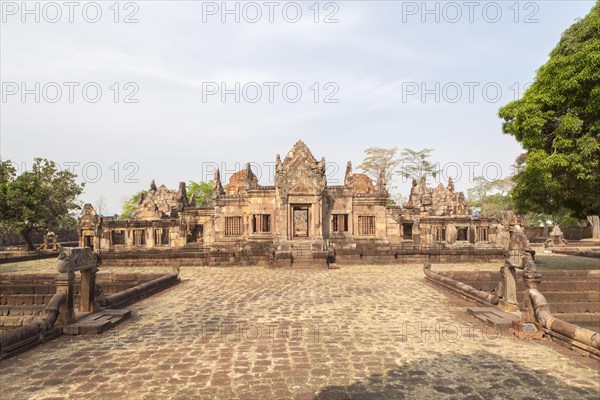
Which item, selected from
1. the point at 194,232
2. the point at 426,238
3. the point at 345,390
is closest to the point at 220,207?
the point at 194,232

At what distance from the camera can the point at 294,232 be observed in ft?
83.3

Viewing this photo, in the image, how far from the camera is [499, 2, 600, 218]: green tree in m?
12.4

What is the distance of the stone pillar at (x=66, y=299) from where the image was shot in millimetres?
7301

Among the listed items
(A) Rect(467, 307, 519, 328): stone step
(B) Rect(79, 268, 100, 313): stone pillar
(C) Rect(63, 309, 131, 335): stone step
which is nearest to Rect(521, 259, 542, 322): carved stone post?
(A) Rect(467, 307, 519, 328): stone step

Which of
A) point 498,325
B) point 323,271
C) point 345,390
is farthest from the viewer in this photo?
point 323,271

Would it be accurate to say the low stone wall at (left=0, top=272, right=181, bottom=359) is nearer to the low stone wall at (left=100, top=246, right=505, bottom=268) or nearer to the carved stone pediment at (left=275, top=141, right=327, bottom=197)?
the low stone wall at (left=100, top=246, right=505, bottom=268)

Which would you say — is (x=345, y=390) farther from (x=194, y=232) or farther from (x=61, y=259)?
(x=194, y=232)

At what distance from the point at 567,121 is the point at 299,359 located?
13.1 metres

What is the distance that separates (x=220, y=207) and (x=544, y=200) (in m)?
18.4

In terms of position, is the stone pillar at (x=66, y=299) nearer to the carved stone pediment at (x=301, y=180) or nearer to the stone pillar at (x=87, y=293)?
the stone pillar at (x=87, y=293)

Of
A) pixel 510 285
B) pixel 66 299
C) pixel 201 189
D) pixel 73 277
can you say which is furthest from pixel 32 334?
pixel 201 189

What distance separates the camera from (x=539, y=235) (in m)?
47.5

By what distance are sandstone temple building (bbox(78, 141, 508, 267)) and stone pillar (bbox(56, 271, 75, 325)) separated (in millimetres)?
11313

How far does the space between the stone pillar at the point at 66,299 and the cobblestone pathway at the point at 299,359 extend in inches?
25.2
